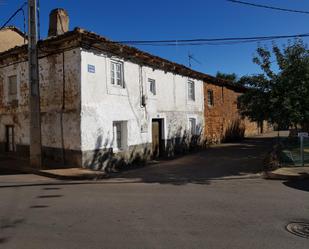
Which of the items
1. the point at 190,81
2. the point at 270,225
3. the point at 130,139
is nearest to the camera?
A: the point at 270,225

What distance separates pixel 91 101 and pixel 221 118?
1360cm

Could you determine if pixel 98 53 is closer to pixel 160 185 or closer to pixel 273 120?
pixel 160 185

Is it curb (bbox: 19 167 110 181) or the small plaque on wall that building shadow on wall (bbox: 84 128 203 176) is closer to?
the small plaque on wall

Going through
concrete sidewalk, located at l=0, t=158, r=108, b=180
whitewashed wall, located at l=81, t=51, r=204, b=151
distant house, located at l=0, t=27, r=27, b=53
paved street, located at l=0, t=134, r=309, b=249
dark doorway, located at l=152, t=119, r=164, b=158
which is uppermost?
distant house, located at l=0, t=27, r=27, b=53

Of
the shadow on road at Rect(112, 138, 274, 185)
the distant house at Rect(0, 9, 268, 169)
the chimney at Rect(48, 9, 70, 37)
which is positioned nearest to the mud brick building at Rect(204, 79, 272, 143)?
the distant house at Rect(0, 9, 268, 169)

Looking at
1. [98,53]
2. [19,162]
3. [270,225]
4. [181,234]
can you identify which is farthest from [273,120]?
[19,162]

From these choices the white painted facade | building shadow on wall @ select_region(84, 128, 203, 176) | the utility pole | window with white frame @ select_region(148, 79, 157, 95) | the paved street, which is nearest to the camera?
the paved street

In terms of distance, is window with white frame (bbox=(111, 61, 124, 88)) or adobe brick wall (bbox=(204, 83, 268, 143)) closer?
window with white frame (bbox=(111, 61, 124, 88))

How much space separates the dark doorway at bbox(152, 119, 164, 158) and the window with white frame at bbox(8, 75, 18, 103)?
6261mm

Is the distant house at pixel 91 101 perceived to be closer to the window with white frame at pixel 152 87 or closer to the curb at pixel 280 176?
the window with white frame at pixel 152 87

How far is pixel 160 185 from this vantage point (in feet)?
29.5

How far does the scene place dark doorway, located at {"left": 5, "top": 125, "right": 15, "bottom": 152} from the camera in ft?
49.0

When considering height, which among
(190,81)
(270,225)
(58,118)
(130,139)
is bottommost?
(270,225)

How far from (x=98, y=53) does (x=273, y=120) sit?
23.0 ft
